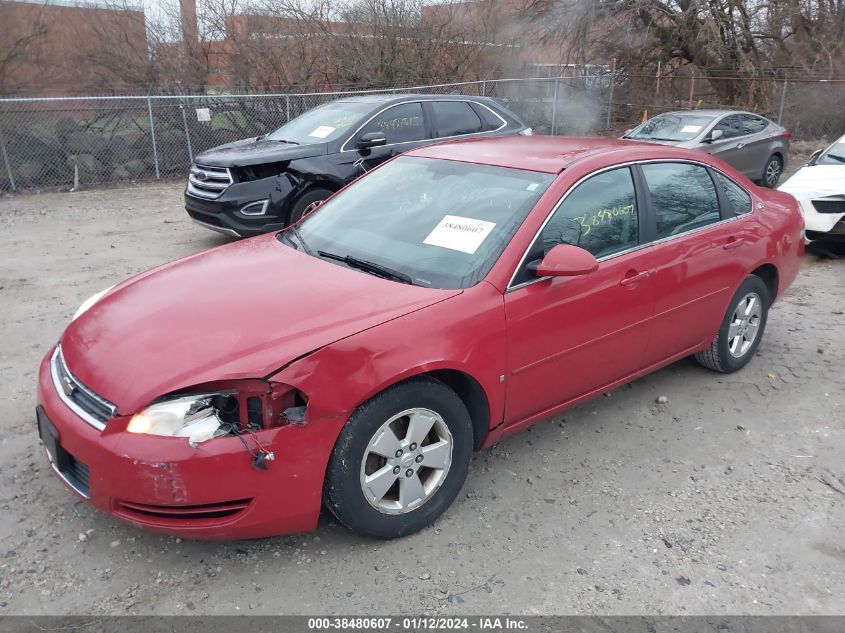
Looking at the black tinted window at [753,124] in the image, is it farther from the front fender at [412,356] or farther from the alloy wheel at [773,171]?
the front fender at [412,356]

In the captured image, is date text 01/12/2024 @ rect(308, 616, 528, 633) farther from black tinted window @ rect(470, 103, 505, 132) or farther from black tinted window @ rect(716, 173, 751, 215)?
black tinted window @ rect(470, 103, 505, 132)

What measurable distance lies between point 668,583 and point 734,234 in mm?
2437

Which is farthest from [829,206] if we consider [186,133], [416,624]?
[186,133]

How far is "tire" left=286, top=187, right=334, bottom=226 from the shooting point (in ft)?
24.9

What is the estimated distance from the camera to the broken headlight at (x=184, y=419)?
2584 millimetres

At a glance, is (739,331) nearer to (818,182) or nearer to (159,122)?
(818,182)

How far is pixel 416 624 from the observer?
8.57 feet

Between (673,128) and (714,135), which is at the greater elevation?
(673,128)

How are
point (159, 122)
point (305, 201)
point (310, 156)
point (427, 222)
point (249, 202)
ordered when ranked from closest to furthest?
1. point (427, 222)
2. point (249, 202)
3. point (305, 201)
4. point (310, 156)
5. point (159, 122)

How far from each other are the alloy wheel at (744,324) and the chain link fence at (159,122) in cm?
1079

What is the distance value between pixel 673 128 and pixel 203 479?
1115 cm

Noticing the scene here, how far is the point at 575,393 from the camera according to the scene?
145 inches

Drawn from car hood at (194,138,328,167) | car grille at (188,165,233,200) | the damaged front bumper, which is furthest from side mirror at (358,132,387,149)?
the damaged front bumper

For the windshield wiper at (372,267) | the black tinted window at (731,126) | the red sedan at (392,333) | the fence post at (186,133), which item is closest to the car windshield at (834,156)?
the black tinted window at (731,126)
